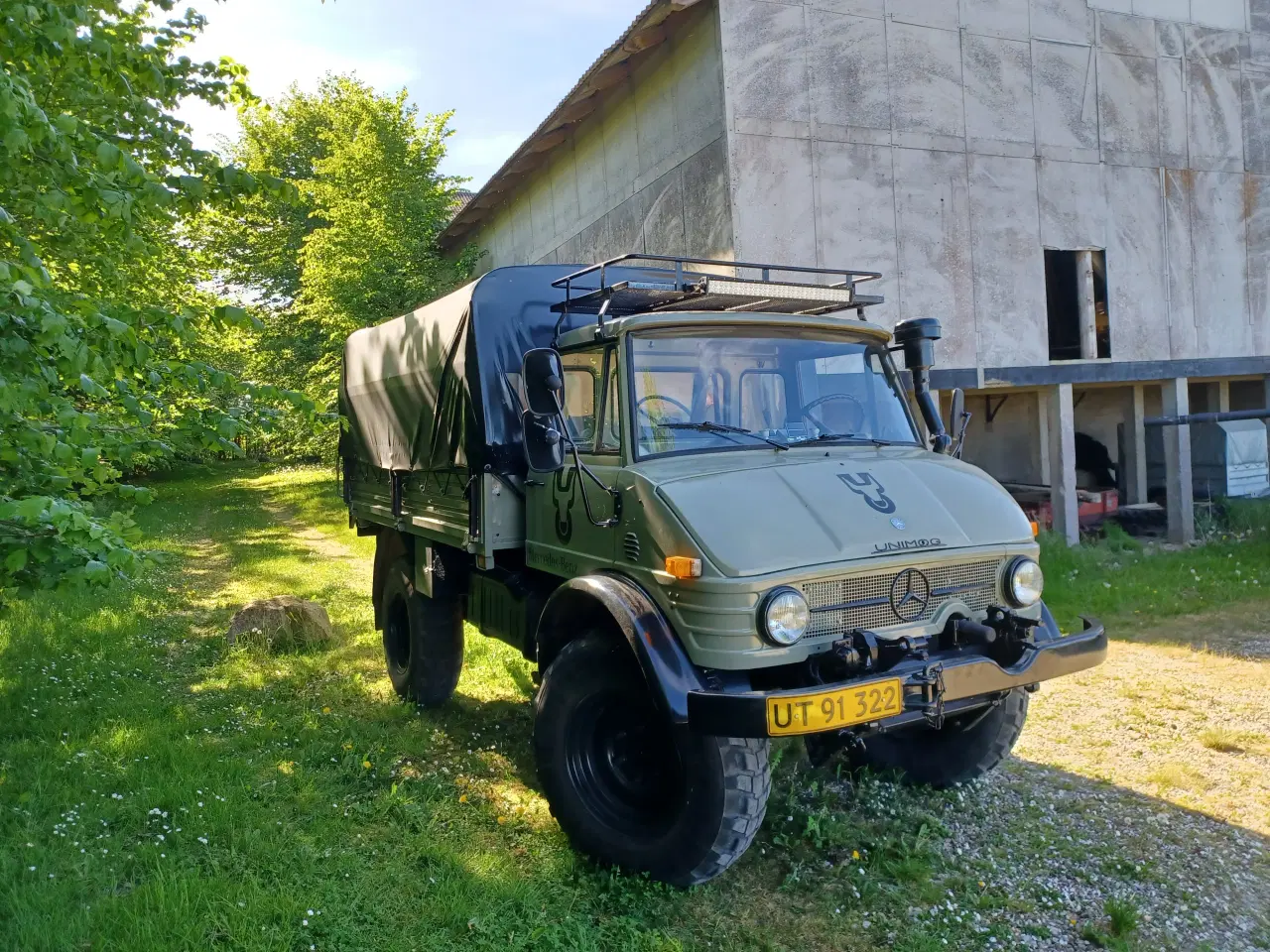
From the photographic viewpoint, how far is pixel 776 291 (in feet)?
17.0

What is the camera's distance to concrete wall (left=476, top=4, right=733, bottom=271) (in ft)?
36.0

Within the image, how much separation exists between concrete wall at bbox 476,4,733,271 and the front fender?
698cm

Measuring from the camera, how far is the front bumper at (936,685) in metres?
3.48

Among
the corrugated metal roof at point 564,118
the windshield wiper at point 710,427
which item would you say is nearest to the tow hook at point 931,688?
the windshield wiper at point 710,427

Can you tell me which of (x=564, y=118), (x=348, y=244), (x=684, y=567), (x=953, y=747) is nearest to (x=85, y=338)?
(x=684, y=567)

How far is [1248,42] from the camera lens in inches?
568

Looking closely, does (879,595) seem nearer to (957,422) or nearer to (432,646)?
(957,422)

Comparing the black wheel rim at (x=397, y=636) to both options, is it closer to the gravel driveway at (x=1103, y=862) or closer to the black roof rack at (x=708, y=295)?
the black roof rack at (x=708, y=295)

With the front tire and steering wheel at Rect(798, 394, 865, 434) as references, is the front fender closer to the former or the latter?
the front tire

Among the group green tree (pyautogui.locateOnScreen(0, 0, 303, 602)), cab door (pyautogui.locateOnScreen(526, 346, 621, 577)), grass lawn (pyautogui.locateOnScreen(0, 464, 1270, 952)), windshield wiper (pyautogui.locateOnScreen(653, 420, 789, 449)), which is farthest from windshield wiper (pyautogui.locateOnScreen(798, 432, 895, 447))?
green tree (pyautogui.locateOnScreen(0, 0, 303, 602))

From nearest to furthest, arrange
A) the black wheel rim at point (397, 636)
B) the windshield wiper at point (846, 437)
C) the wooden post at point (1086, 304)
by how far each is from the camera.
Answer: the windshield wiper at point (846, 437) < the black wheel rim at point (397, 636) < the wooden post at point (1086, 304)

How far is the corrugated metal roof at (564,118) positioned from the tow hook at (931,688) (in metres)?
9.05

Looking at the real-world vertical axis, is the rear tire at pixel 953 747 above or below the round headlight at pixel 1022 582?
below

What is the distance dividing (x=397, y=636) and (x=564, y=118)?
9.48 m
